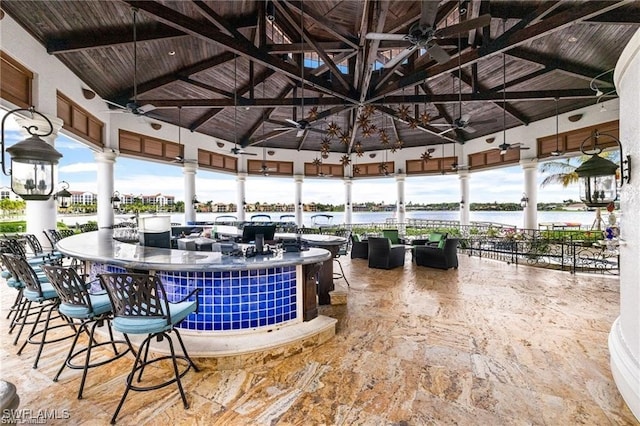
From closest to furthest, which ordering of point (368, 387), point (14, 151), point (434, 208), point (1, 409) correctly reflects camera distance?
point (1, 409), point (14, 151), point (368, 387), point (434, 208)

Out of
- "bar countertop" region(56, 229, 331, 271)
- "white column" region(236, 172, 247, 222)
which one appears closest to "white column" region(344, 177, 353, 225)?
"white column" region(236, 172, 247, 222)

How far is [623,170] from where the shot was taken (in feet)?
7.41

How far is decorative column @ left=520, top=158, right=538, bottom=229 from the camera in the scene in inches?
395

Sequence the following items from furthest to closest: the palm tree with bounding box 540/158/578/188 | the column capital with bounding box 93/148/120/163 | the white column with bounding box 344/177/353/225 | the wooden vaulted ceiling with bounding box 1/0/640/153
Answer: the palm tree with bounding box 540/158/578/188
the white column with bounding box 344/177/353/225
the column capital with bounding box 93/148/120/163
the wooden vaulted ceiling with bounding box 1/0/640/153

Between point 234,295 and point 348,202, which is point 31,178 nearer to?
point 234,295

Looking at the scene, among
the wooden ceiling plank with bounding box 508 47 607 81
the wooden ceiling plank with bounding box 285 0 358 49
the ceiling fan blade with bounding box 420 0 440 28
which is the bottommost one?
the ceiling fan blade with bounding box 420 0 440 28

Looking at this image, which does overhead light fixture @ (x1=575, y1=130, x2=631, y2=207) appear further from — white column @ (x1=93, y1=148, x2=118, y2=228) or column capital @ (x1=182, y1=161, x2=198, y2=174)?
column capital @ (x1=182, y1=161, x2=198, y2=174)

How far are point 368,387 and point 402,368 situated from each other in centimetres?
47

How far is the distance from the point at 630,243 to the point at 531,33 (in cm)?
405

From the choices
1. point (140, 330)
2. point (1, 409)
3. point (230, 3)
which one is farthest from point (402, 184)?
point (1, 409)

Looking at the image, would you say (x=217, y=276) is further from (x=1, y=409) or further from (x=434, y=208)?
(x=434, y=208)

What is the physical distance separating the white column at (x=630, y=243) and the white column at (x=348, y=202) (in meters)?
11.4

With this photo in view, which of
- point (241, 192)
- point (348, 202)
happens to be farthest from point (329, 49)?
point (348, 202)

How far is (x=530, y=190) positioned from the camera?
10.1 m
